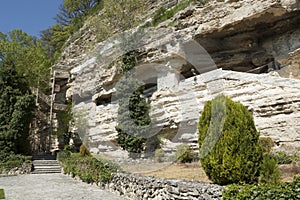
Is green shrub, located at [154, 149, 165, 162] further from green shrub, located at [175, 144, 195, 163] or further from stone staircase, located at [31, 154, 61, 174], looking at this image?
stone staircase, located at [31, 154, 61, 174]

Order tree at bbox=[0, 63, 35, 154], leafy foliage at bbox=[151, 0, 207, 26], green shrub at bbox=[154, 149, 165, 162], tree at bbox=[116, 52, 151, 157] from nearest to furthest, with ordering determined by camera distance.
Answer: green shrub at bbox=[154, 149, 165, 162]
tree at bbox=[116, 52, 151, 157]
tree at bbox=[0, 63, 35, 154]
leafy foliage at bbox=[151, 0, 207, 26]

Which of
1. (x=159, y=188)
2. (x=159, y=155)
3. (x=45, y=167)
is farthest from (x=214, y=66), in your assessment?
(x=45, y=167)

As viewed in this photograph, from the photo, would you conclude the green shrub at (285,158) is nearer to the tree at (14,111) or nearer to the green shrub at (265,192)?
the green shrub at (265,192)

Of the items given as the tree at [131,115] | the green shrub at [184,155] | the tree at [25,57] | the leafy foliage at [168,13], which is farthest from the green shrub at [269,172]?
the tree at [25,57]

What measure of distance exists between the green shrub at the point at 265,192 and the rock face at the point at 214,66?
6.15 meters

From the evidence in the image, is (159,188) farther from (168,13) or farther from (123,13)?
(123,13)

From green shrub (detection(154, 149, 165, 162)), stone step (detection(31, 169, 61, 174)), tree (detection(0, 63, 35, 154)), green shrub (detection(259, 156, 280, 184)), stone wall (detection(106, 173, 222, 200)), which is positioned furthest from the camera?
tree (detection(0, 63, 35, 154))

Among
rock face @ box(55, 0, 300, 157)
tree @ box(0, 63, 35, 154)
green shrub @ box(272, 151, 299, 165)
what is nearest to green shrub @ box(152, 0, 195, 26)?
rock face @ box(55, 0, 300, 157)

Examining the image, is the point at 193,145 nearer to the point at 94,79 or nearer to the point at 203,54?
the point at 203,54

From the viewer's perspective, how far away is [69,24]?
3962cm

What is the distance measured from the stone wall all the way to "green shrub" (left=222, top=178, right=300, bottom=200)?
11.6 inches

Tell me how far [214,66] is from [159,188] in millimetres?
11020

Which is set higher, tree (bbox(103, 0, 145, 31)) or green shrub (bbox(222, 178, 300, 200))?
tree (bbox(103, 0, 145, 31))

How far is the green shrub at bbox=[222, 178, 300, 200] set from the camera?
380 cm
